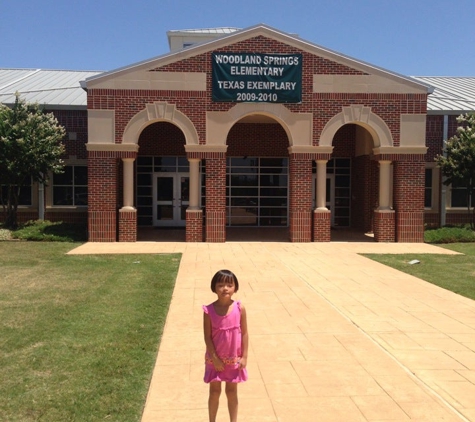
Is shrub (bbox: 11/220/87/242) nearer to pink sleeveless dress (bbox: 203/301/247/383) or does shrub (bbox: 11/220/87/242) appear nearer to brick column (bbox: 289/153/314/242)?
brick column (bbox: 289/153/314/242)

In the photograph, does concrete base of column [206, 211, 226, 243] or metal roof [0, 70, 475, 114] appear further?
metal roof [0, 70, 475, 114]

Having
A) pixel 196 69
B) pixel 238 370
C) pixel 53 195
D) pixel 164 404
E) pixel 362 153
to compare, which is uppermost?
pixel 196 69

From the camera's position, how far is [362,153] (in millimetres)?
20922

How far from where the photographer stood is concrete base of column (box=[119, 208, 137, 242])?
666 inches

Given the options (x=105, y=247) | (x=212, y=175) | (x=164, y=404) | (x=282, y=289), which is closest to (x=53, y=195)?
(x=105, y=247)

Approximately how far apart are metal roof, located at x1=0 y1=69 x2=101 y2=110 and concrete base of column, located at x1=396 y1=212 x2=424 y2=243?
12491 millimetres

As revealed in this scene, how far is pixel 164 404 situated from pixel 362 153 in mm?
17855

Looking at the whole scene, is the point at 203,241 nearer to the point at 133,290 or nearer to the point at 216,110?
the point at 216,110

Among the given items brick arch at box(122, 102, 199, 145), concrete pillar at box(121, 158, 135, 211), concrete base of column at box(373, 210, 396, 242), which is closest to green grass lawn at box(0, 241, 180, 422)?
concrete pillar at box(121, 158, 135, 211)

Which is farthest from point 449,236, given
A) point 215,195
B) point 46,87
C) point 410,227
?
point 46,87

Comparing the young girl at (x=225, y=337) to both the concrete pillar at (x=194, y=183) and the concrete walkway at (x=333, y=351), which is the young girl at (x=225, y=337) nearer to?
the concrete walkway at (x=333, y=351)

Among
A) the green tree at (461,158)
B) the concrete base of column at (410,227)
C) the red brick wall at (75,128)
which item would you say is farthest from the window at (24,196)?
the green tree at (461,158)

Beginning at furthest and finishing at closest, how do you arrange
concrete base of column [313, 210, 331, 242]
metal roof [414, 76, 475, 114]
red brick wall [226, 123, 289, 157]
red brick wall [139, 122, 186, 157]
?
1. red brick wall [226, 123, 289, 157]
2. red brick wall [139, 122, 186, 157]
3. metal roof [414, 76, 475, 114]
4. concrete base of column [313, 210, 331, 242]

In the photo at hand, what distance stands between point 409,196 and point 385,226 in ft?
4.24
